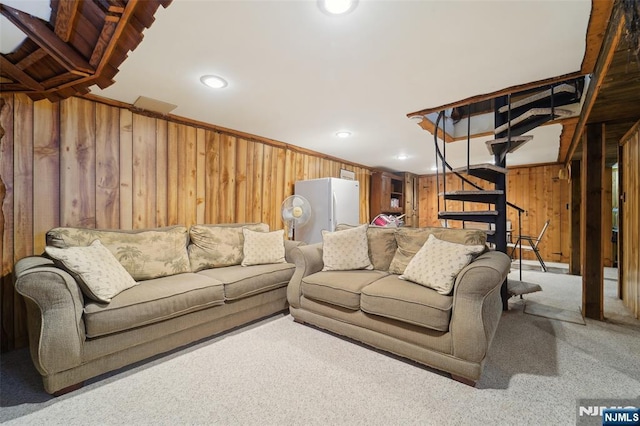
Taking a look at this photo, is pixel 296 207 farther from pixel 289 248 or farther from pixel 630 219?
pixel 630 219

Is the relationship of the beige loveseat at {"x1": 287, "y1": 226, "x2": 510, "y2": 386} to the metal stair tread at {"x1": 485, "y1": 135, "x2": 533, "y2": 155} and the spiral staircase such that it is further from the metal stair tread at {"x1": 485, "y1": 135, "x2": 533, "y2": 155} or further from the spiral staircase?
the metal stair tread at {"x1": 485, "y1": 135, "x2": 533, "y2": 155}

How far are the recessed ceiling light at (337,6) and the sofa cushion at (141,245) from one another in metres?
2.20

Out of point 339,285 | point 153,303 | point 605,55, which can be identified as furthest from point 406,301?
point 605,55

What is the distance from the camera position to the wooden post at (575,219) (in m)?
4.38

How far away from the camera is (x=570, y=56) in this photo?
1.76 meters

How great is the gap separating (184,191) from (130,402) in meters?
2.06

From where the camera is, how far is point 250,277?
2.39 m

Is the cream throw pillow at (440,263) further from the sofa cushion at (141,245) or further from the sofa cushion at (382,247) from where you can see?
the sofa cushion at (141,245)

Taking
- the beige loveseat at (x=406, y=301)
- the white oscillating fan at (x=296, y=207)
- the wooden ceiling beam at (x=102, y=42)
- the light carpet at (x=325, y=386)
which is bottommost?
the light carpet at (x=325, y=386)

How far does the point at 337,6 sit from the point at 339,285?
5.95ft

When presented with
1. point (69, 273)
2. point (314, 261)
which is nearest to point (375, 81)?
point (314, 261)

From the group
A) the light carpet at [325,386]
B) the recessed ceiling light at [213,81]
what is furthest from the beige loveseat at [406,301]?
the recessed ceiling light at [213,81]

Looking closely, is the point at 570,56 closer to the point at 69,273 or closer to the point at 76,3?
the point at 76,3

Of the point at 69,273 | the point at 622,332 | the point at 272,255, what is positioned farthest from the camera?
the point at 272,255
